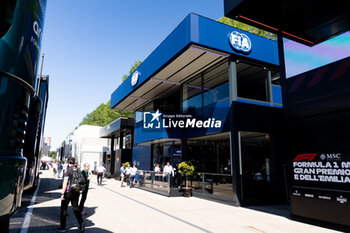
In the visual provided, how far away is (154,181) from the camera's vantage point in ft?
50.4

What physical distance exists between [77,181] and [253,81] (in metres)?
11.4

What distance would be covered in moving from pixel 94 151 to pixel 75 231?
1789 inches

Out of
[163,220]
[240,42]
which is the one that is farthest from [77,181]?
[240,42]

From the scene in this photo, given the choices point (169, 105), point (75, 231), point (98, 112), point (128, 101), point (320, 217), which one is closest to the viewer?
point (75, 231)

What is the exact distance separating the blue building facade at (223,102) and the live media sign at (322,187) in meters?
3.33

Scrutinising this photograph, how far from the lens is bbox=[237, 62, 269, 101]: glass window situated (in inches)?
532

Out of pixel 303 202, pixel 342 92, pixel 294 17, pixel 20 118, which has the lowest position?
pixel 303 202

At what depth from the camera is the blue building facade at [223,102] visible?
11.6m

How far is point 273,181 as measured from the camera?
39.6 ft

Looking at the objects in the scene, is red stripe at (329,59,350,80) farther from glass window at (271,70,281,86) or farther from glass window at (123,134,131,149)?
glass window at (123,134,131,149)

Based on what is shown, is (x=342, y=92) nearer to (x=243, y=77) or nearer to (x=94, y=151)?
(x=243, y=77)

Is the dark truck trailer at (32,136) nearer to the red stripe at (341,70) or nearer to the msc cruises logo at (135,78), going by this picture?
the msc cruises logo at (135,78)

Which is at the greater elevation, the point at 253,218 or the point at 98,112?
the point at 98,112

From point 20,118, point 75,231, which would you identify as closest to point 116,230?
point 75,231
